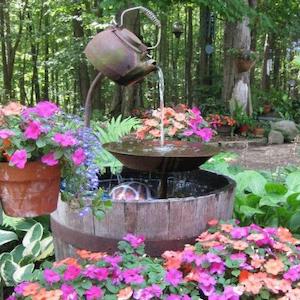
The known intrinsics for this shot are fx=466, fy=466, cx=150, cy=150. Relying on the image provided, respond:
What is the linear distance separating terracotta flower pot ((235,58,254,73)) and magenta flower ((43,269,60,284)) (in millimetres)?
8779

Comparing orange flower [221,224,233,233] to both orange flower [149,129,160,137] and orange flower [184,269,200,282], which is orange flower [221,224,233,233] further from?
orange flower [149,129,160,137]

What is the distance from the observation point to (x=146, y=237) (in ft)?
A: 7.82

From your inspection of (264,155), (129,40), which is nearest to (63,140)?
(129,40)

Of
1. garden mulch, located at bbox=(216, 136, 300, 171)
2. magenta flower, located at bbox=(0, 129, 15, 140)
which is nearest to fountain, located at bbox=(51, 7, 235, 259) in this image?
magenta flower, located at bbox=(0, 129, 15, 140)

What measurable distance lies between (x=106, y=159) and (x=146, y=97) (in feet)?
45.7

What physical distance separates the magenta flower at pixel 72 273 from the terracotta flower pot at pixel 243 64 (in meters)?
8.74

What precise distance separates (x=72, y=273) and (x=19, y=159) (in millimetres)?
628

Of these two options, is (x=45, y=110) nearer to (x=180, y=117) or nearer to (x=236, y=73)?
(x=180, y=117)

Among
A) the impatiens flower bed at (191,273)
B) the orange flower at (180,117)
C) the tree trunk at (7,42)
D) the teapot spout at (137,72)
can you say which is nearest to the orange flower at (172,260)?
the impatiens flower bed at (191,273)

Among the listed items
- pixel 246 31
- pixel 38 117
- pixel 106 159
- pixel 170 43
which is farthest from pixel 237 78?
pixel 170 43

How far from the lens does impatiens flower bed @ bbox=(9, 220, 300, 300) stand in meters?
1.92

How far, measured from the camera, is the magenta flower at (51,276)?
1.92m

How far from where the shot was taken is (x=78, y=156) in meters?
1.67

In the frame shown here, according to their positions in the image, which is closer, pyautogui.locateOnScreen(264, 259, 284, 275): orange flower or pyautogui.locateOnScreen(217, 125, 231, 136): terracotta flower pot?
pyautogui.locateOnScreen(264, 259, 284, 275): orange flower
